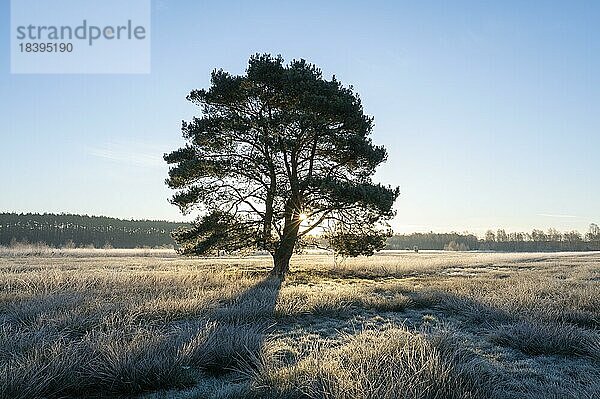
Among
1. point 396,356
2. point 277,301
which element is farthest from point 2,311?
point 396,356

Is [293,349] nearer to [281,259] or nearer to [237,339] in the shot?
[237,339]

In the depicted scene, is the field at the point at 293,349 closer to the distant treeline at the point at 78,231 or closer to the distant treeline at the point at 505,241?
the distant treeline at the point at 78,231

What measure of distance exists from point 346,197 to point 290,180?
10.3 ft

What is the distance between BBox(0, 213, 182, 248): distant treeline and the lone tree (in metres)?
89.5

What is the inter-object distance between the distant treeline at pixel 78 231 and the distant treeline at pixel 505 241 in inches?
2946

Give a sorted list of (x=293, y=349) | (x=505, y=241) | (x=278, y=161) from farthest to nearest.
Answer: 1. (x=505, y=241)
2. (x=278, y=161)
3. (x=293, y=349)

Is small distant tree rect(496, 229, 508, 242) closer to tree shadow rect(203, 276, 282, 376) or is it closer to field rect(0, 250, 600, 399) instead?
field rect(0, 250, 600, 399)

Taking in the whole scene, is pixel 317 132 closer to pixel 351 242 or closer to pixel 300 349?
pixel 351 242

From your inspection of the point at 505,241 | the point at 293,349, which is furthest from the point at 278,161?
the point at 505,241

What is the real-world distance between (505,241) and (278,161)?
13018 cm

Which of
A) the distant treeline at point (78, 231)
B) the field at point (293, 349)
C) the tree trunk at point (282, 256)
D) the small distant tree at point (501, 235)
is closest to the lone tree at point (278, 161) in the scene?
the tree trunk at point (282, 256)

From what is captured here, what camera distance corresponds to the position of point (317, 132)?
16250 millimetres

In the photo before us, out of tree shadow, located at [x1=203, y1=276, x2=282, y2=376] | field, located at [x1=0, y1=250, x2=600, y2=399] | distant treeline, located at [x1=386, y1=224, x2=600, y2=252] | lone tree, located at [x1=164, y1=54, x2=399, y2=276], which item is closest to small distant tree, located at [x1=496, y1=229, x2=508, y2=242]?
distant treeline, located at [x1=386, y1=224, x2=600, y2=252]

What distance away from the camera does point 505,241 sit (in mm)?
127375
